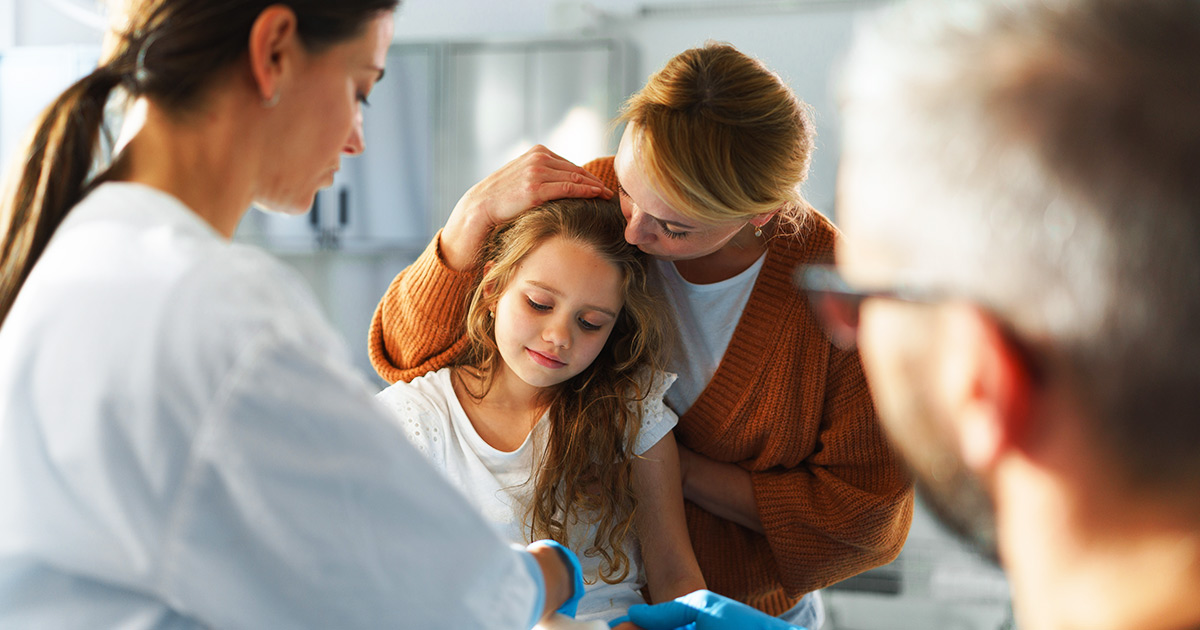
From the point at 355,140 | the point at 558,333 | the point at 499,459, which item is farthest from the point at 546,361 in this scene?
the point at 355,140

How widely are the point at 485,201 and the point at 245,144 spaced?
2.25 feet

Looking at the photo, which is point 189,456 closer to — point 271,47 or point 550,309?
point 271,47

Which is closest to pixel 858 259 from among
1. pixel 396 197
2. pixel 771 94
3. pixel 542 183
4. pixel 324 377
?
pixel 324 377

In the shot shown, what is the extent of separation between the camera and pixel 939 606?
2.95m

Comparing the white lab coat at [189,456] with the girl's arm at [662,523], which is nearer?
the white lab coat at [189,456]

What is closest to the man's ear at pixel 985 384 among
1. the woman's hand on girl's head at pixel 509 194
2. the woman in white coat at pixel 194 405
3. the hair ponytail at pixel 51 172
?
the woman in white coat at pixel 194 405

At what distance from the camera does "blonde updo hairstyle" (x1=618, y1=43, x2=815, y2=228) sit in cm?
127

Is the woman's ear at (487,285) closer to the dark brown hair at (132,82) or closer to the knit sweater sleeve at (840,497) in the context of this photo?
the knit sweater sleeve at (840,497)

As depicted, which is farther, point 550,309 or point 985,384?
point 550,309

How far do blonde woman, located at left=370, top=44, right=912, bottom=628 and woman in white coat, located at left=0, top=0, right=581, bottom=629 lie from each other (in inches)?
25.1

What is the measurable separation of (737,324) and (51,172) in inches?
38.1

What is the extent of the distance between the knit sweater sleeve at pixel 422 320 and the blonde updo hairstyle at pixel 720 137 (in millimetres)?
392

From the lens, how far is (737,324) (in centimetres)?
144

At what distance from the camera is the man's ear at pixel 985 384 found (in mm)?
531
